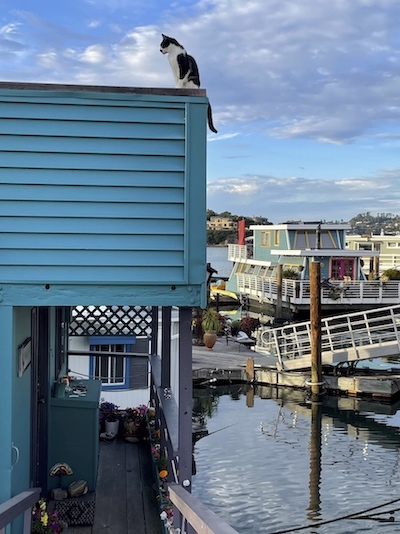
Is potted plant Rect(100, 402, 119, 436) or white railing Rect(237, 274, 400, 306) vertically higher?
white railing Rect(237, 274, 400, 306)

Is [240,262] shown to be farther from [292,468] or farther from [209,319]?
[292,468]

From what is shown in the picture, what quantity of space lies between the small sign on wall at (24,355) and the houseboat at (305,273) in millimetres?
29560

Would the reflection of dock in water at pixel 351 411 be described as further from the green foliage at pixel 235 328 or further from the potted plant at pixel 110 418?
the potted plant at pixel 110 418

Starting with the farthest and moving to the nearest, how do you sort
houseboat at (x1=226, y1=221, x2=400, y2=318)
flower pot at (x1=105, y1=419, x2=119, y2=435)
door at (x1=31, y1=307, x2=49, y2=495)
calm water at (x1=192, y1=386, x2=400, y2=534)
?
houseboat at (x1=226, y1=221, x2=400, y2=318) → calm water at (x1=192, y1=386, x2=400, y2=534) → flower pot at (x1=105, y1=419, x2=119, y2=435) → door at (x1=31, y1=307, x2=49, y2=495)

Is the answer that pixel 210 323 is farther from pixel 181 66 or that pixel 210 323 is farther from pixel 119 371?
pixel 181 66

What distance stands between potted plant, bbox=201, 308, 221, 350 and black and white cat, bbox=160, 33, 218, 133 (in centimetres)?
1961

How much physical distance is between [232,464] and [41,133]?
10.3m

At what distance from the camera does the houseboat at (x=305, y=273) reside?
1355 inches

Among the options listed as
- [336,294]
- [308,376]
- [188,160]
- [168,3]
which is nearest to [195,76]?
[188,160]

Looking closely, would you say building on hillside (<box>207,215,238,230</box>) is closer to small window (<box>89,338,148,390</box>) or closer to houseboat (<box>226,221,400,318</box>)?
houseboat (<box>226,221,400,318</box>)

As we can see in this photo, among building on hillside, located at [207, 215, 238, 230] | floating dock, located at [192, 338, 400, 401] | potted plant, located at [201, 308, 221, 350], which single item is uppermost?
building on hillside, located at [207, 215, 238, 230]

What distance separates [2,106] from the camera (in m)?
4.16

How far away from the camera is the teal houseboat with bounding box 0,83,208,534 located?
13.7 feet

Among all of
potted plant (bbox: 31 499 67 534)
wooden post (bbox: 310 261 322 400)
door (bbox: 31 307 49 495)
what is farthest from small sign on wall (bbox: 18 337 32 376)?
wooden post (bbox: 310 261 322 400)
